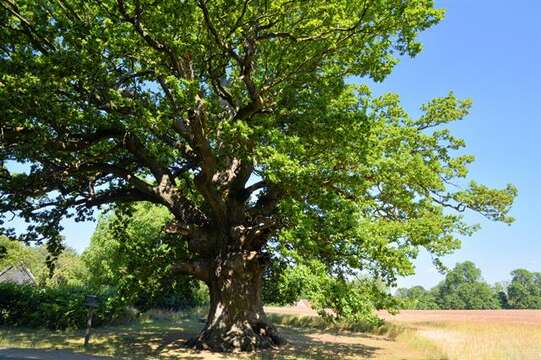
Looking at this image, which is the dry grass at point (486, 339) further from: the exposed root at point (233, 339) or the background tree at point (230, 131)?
the exposed root at point (233, 339)

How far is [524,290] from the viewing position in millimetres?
105375

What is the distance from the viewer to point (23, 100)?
37.6ft

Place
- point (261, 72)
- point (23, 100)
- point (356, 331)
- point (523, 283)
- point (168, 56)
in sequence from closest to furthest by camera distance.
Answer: point (23, 100)
point (168, 56)
point (261, 72)
point (356, 331)
point (523, 283)

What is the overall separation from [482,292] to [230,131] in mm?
Result: 103188

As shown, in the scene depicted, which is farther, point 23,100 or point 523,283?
point 523,283

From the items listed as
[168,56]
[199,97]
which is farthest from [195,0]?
[199,97]

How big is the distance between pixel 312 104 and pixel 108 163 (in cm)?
801

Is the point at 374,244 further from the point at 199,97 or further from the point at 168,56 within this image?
the point at 168,56

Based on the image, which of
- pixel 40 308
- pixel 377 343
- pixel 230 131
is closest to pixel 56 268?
pixel 40 308

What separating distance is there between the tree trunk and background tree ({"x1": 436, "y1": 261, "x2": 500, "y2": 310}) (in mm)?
92788

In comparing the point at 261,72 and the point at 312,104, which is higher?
the point at 261,72

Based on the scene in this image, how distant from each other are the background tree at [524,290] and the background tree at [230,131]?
94.7 metres

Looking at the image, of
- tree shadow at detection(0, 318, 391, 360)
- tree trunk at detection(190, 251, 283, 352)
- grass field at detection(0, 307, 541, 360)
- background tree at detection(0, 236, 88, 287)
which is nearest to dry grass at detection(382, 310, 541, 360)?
grass field at detection(0, 307, 541, 360)

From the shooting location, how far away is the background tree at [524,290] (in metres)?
95.6
